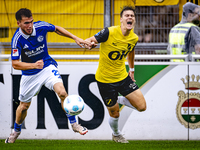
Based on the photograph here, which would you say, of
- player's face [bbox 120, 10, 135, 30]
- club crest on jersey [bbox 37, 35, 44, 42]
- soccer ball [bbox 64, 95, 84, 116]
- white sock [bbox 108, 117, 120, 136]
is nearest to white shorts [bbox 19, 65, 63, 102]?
club crest on jersey [bbox 37, 35, 44, 42]

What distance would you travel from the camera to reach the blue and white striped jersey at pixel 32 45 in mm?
6363

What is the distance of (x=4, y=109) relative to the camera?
23.7 feet

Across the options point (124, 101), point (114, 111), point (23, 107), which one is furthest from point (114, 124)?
point (23, 107)

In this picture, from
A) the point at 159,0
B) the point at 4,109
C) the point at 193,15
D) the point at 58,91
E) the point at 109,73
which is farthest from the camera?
the point at 159,0

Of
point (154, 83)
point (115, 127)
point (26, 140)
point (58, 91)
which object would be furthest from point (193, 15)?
point (26, 140)

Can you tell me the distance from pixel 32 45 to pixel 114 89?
1.54 meters

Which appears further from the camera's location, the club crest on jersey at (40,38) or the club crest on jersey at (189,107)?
the club crest on jersey at (189,107)

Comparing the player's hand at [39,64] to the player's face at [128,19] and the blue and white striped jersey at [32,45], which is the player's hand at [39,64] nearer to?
the blue and white striped jersey at [32,45]

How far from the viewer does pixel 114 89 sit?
6.74 m

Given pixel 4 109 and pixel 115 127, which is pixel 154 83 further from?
pixel 4 109

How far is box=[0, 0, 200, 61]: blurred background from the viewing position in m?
9.25

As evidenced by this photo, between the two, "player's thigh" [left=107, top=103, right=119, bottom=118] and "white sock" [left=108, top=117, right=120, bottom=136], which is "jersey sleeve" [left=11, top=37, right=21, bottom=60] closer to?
"player's thigh" [left=107, top=103, right=119, bottom=118]

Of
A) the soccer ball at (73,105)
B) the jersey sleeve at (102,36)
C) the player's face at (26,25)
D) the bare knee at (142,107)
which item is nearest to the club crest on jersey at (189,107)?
Answer: the bare knee at (142,107)

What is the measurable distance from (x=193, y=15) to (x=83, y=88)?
2.69m
